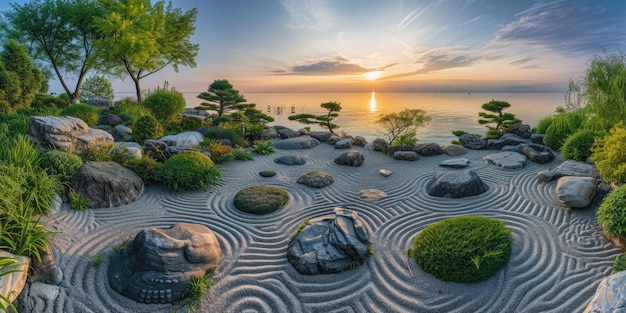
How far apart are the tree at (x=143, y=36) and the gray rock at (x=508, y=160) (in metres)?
23.5

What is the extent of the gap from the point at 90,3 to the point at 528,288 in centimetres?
3532

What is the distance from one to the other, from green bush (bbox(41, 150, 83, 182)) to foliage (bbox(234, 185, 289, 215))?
362 centimetres

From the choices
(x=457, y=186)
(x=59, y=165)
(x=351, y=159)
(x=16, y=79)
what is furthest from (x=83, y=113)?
(x=457, y=186)

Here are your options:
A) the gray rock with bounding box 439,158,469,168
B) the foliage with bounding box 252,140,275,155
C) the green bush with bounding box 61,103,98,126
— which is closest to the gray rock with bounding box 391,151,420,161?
the gray rock with bounding box 439,158,469,168

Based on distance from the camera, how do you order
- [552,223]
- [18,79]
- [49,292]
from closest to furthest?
1. [49,292]
2. [552,223]
3. [18,79]

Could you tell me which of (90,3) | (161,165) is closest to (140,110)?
(161,165)

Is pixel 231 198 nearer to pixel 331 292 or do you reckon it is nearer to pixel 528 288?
pixel 331 292

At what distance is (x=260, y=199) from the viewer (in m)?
7.36

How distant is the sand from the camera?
4.20 m

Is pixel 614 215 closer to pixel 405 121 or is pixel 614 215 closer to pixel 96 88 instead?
pixel 405 121

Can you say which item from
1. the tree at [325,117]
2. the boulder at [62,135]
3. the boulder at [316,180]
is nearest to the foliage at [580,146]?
the boulder at [316,180]

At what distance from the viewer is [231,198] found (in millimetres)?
7820

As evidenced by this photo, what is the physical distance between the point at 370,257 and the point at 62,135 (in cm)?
845

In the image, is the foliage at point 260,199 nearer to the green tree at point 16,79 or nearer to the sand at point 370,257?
the sand at point 370,257
